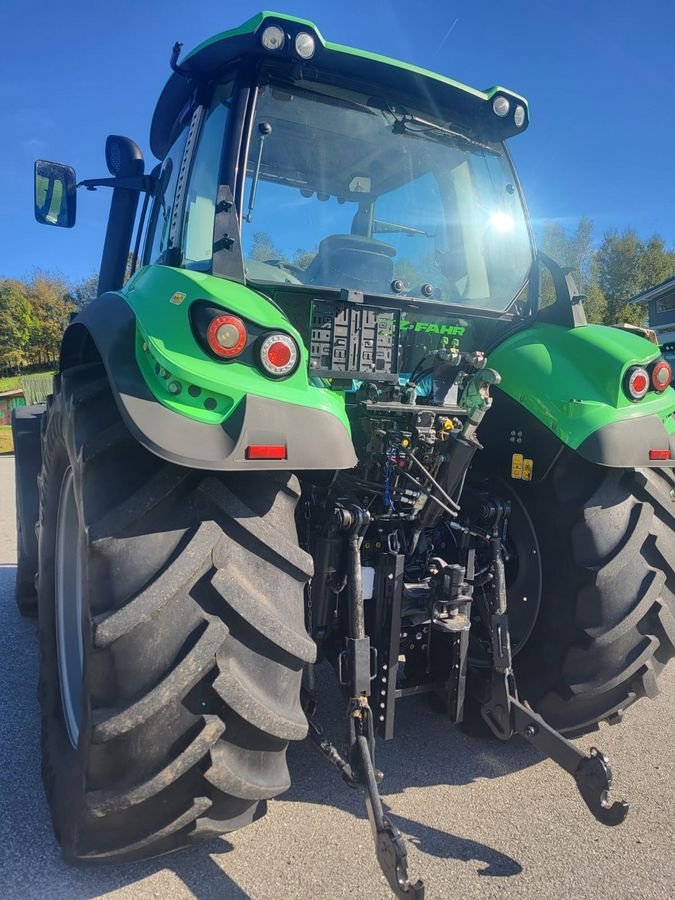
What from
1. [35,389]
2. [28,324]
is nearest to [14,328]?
[28,324]

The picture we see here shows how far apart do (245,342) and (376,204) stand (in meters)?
1.37

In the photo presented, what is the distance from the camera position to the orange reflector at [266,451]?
5.55 ft

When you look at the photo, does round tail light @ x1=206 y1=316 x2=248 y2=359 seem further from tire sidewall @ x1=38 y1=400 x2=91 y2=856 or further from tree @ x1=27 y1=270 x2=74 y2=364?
tree @ x1=27 y1=270 x2=74 y2=364

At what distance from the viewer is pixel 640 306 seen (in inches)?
1366

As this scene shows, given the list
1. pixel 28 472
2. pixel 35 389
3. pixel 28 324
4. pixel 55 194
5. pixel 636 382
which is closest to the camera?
pixel 636 382

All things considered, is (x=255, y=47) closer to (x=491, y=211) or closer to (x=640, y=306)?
(x=491, y=211)

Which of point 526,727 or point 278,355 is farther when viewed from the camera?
point 526,727

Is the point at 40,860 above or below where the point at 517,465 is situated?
below

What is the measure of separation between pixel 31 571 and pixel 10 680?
3.07 feet

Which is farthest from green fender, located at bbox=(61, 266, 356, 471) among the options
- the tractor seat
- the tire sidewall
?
the tractor seat

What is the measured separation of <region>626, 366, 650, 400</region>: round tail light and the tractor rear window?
26.6 inches

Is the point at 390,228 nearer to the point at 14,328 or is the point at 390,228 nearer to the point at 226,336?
the point at 226,336

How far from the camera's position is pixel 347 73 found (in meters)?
2.38

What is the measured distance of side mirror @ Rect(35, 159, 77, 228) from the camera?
3.26 meters
